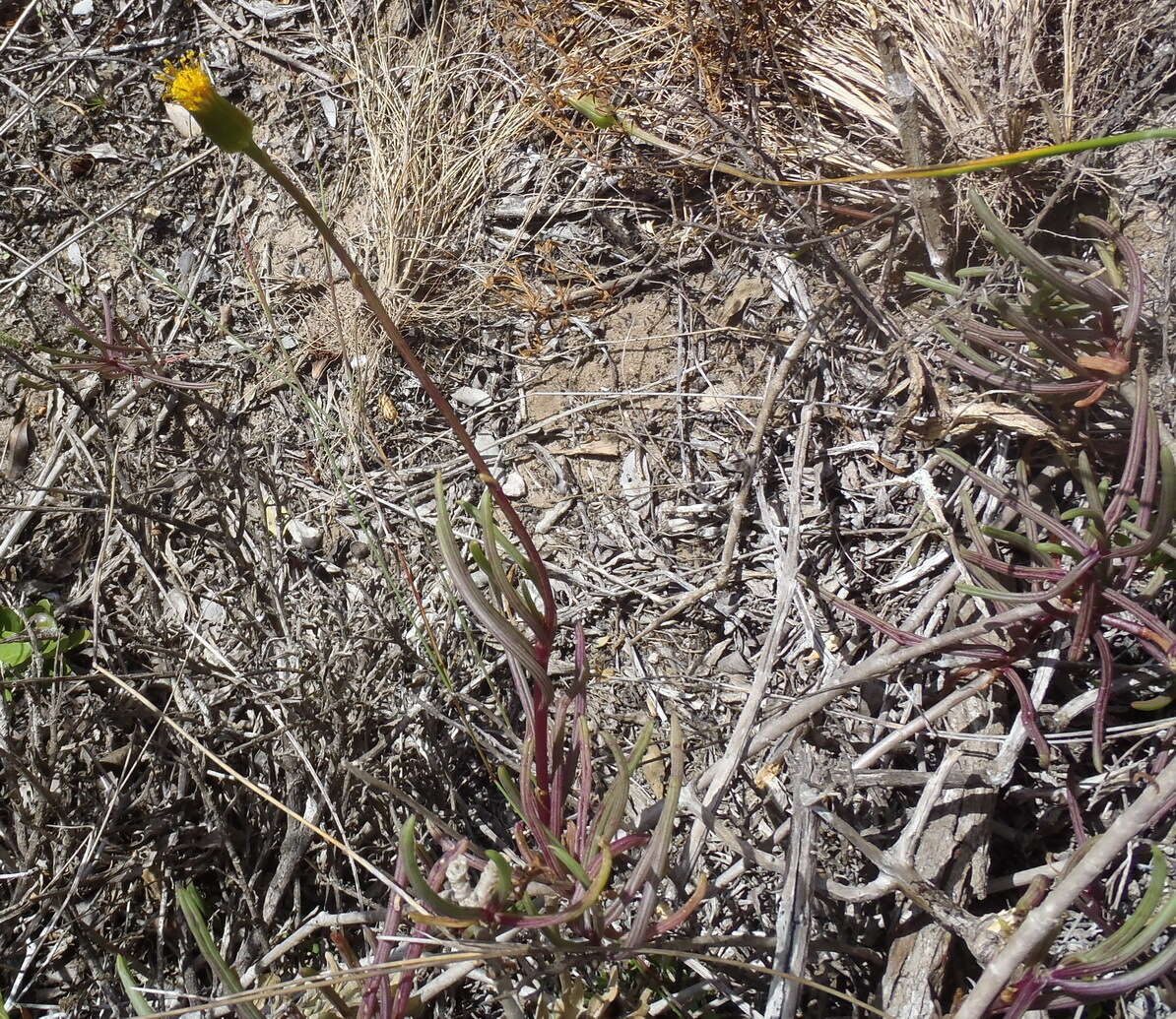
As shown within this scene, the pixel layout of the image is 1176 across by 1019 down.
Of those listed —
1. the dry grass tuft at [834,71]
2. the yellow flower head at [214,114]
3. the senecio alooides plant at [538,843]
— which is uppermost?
the yellow flower head at [214,114]

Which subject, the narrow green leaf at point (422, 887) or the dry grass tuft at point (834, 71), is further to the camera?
the dry grass tuft at point (834, 71)

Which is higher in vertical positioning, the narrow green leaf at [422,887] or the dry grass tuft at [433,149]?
the dry grass tuft at [433,149]

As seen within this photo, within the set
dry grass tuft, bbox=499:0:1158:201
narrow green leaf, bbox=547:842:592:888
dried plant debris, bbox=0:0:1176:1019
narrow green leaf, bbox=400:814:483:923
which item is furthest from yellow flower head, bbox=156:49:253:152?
dry grass tuft, bbox=499:0:1158:201

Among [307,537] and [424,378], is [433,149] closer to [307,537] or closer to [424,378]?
[307,537]

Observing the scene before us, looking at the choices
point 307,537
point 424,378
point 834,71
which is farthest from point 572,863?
point 834,71

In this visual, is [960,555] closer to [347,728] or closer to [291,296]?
[347,728]

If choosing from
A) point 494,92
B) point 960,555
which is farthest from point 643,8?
point 960,555

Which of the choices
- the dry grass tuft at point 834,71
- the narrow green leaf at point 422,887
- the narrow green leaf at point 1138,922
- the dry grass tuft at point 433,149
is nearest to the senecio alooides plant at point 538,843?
the narrow green leaf at point 422,887

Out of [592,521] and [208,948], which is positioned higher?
[208,948]

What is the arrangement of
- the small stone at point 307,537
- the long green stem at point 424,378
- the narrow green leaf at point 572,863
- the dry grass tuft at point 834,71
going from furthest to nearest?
the small stone at point 307,537, the dry grass tuft at point 834,71, the narrow green leaf at point 572,863, the long green stem at point 424,378

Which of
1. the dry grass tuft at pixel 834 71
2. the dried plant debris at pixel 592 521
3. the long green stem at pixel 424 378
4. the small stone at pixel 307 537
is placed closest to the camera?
the long green stem at pixel 424 378

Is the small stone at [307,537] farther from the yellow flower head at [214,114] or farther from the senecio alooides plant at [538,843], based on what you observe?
the yellow flower head at [214,114]
